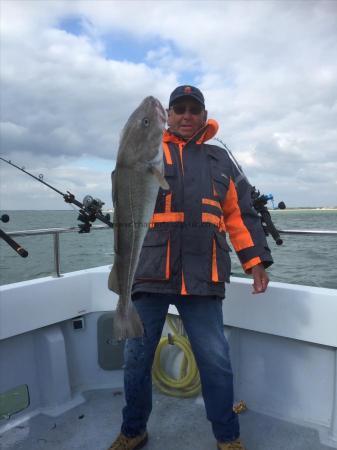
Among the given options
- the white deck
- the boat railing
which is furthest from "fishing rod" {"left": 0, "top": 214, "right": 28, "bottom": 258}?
the white deck

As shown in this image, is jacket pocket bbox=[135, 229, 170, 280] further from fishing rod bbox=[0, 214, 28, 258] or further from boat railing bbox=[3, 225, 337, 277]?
boat railing bbox=[3, 225, 337, 277]

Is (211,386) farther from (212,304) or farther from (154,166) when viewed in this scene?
(154,166)

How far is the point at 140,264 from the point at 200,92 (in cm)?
127

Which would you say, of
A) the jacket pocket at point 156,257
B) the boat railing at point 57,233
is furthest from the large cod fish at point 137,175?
the boat railing at point 57,233

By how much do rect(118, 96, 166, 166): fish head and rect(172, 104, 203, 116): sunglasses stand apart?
2.52 ft

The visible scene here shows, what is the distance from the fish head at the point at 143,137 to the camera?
6.62 ft

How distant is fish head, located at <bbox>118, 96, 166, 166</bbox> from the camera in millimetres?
2018

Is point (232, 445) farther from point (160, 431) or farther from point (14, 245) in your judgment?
point (14, 245)

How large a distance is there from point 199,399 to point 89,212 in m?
2.07

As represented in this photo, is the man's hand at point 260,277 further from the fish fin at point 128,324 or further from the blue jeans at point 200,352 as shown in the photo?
the fish fin at point 128,324

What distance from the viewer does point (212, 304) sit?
8.74 feet

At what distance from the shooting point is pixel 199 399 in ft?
12.3

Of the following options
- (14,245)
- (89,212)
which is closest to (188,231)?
(14,245)

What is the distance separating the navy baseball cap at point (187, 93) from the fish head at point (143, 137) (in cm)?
72
